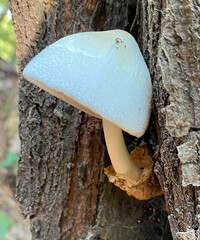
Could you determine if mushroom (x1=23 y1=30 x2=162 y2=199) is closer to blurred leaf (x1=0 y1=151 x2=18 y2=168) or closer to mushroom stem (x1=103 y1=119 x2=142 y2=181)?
mushroom stem (x1=103 y1=119 x2=142 y2=181)

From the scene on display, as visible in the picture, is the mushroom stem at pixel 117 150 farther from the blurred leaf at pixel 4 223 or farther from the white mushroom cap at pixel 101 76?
the blurred leaf at pixel 4 223

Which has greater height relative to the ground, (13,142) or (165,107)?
(165,107)

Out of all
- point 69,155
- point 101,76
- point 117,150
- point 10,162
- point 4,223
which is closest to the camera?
point 101,76

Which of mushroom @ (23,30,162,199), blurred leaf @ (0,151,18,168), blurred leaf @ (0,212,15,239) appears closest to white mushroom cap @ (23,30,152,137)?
mushroom @ (23,30,162,199)

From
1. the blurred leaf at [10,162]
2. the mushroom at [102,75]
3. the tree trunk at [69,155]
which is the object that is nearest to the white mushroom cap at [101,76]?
the mushroom at [102,75]

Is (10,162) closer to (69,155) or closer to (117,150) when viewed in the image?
(69,155)

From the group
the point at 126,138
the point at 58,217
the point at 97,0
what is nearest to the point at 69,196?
the point at 58,217

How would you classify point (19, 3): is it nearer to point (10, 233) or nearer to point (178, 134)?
point (178, 134)

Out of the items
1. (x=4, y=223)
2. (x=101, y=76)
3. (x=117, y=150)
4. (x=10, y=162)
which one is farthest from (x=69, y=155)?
(x=10, y=162)
